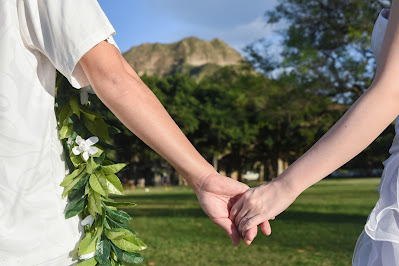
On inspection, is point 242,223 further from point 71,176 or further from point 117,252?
point 71,176

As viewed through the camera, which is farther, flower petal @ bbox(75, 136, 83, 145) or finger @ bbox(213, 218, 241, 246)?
finger @ bbox(213, 218, 241, 246)

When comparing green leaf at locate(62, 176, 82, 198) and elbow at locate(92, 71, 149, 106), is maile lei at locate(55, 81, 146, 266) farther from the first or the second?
elbow at locate(92, 71, 149, 106)

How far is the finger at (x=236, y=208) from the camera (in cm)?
229

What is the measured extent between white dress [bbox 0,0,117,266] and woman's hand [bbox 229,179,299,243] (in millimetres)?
960

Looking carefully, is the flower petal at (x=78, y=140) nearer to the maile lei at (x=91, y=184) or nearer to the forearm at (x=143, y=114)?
the maile lei at (x=91, y=184)

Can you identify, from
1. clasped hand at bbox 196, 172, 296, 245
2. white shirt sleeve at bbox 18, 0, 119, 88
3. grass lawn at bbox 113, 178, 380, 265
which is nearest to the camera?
white shirt sleeve at bbox 18, 0, 119, 88

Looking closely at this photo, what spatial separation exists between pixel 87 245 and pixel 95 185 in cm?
23

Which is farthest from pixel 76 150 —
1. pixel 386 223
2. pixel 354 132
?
pixel 386 223

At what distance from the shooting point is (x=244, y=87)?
22.3 metres

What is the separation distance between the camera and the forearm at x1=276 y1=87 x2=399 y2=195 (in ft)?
5.88

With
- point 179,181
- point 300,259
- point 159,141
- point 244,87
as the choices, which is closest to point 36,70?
point 159,141

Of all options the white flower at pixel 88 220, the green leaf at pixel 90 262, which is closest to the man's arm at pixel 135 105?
the white flower at pixel 88 220

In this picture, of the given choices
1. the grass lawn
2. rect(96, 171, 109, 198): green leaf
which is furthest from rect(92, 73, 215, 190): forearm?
the grass lawn

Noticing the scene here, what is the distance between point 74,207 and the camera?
161 centimetres
